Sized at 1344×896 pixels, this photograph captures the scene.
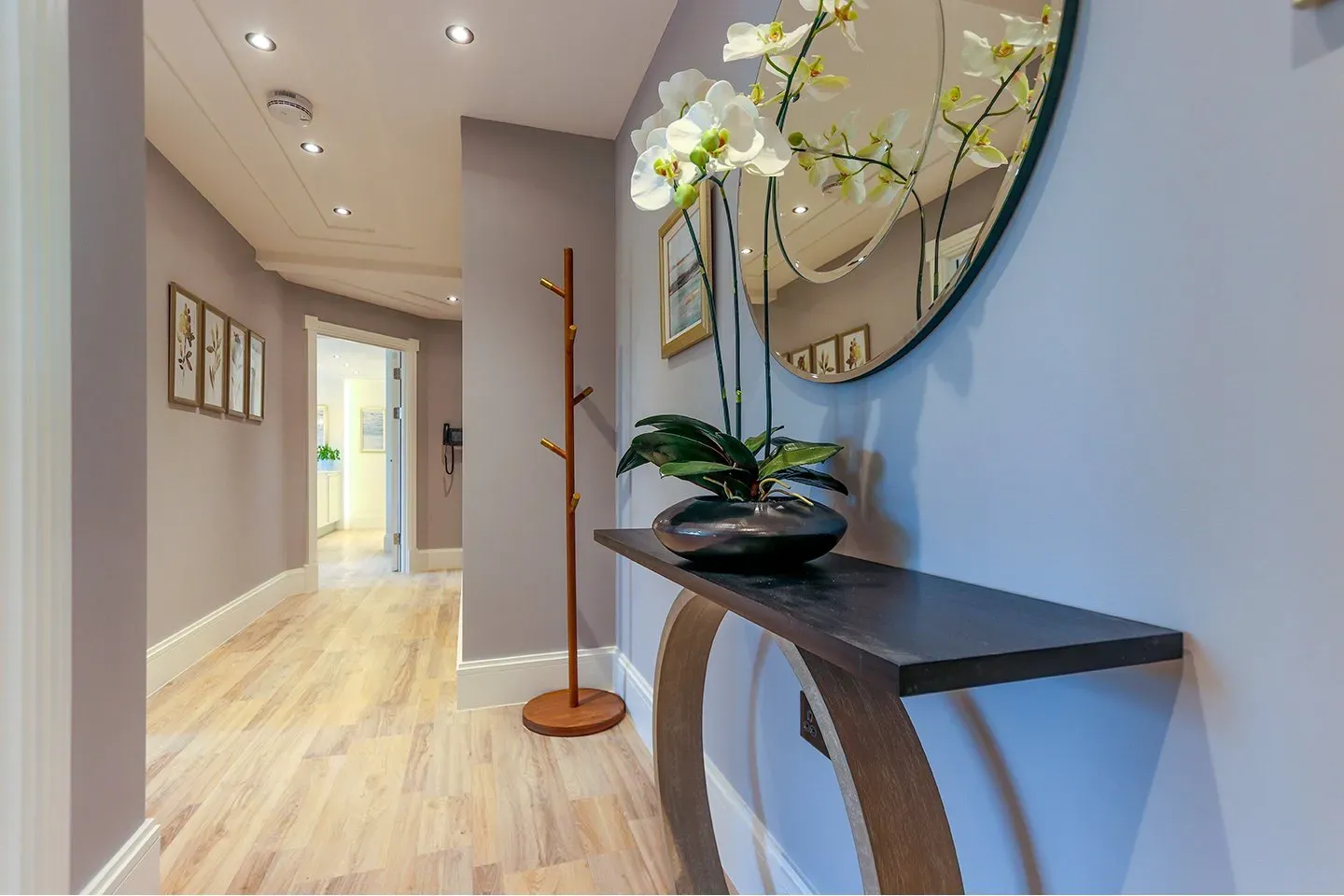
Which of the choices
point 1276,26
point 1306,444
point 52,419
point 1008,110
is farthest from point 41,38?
point 1306,444

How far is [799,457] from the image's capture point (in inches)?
32.5

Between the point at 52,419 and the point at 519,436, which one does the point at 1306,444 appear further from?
the point at 519,436

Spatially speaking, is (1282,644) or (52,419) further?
(52,419)

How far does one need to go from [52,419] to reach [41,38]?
0.58 m

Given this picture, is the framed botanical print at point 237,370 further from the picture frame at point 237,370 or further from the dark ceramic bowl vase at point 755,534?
the dark ceramic bowl vase at point 755,534

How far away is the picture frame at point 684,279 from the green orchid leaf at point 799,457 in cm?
72

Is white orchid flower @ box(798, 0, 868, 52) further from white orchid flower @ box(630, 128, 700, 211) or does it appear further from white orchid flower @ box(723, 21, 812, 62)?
white orchid flower @ box(630, 128, 700, 211)

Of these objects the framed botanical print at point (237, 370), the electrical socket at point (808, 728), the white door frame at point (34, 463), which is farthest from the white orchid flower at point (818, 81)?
the framed botanical print at point (237, 370)

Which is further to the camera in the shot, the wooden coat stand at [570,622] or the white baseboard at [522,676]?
the white baseboard at [522,676]

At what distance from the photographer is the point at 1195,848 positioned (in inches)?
20.2

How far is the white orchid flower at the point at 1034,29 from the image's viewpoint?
63 centimetres

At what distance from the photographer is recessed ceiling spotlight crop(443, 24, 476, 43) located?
1.87m

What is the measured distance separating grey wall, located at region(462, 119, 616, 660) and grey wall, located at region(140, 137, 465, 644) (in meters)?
1.08

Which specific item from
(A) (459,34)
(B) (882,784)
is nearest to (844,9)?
(B) (882,784)
